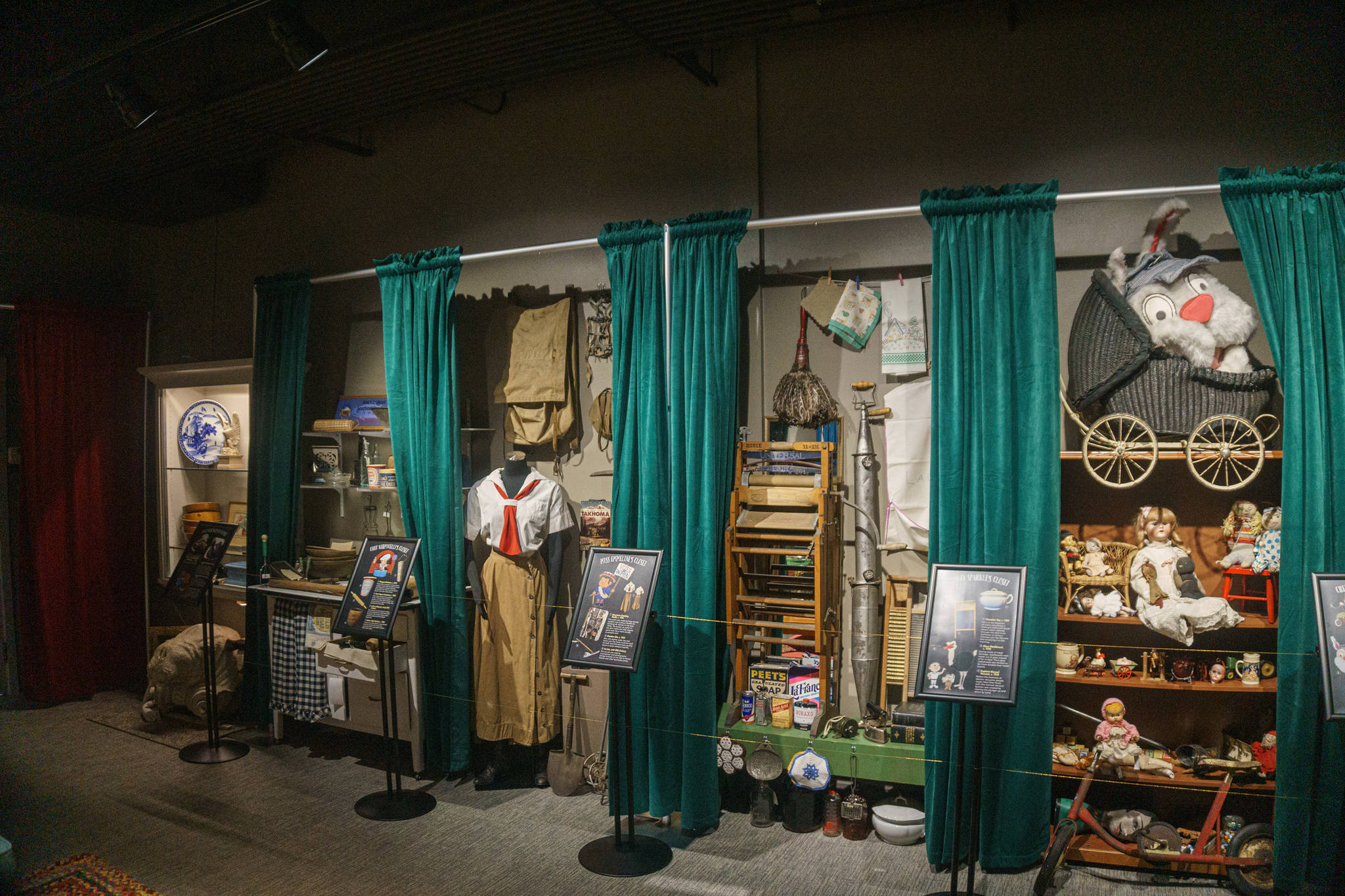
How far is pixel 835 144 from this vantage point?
152 inches

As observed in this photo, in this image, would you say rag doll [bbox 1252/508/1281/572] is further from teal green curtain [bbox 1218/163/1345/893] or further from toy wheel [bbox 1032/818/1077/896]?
toy wheel [bbox 1032/818/1077/896]

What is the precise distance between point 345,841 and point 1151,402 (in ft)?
12.3

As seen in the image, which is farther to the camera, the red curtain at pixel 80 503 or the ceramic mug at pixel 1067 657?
the red curtain at pixel 80 503

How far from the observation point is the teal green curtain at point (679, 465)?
3650 mm

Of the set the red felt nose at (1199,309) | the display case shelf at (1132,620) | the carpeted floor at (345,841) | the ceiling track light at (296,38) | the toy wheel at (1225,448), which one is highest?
the ceiling track light at (296,38)

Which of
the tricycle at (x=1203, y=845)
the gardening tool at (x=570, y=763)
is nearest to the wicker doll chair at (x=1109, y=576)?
the tricycle at (x=1203, y=845)

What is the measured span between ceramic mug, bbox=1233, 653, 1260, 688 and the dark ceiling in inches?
116

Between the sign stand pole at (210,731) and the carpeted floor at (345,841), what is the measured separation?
8 cm

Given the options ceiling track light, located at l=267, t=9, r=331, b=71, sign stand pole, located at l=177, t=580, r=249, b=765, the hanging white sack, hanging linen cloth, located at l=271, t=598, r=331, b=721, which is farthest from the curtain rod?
sign stand pole, located at l=177, t=580, r=249, b=765

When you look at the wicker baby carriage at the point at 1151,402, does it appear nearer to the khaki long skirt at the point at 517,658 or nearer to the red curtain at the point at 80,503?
the khaki long skirt at the point at 517,658

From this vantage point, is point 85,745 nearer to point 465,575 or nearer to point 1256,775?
point 465,575

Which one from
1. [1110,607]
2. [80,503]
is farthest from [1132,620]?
[80,503]

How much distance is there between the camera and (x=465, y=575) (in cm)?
434

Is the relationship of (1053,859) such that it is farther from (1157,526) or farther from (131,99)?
(131,99)
